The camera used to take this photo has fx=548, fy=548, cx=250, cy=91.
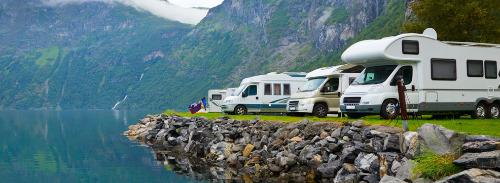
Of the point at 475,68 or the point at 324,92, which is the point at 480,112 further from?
the point at 324,92

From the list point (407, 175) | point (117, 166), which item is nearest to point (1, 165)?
point (117, 166)

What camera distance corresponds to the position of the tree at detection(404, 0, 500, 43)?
3497cm

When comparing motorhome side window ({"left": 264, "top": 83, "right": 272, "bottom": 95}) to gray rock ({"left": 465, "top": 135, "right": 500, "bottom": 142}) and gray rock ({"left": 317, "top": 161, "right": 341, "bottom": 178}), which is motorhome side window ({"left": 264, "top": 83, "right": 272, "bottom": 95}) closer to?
gray rock ({"left": 317, "top": 161, "right": 341, "bottom": 178})

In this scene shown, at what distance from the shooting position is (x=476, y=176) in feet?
36.1

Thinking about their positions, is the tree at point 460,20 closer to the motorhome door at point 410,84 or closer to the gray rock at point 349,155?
the motorhome door at point 410,84

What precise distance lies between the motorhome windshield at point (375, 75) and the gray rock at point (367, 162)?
6.95 meters

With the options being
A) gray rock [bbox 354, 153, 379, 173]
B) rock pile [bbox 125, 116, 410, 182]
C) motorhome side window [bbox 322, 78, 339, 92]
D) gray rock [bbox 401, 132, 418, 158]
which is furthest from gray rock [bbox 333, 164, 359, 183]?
motorhome side window [bbox 322, 78, 339, 92]

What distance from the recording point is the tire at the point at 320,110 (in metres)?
29.4

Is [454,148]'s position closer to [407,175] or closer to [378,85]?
[407,175]

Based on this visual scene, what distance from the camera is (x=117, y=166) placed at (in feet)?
90.6

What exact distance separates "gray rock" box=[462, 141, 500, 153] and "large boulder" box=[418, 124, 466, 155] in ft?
1.03

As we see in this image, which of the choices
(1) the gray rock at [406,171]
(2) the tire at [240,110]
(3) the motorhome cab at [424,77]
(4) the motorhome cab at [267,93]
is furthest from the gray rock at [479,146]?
(2) the tire at [240,110]

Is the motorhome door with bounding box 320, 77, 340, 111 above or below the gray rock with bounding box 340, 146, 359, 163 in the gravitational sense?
above

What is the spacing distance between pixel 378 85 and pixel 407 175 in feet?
31.9
